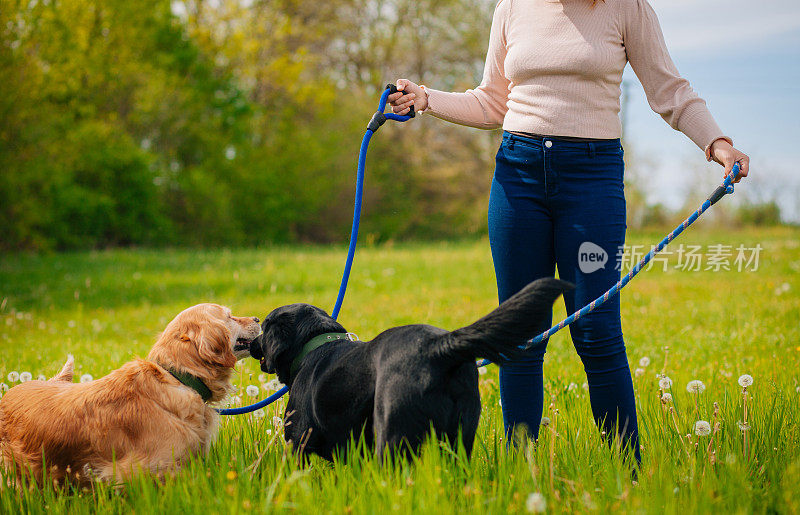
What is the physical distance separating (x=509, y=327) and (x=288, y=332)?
1.34m

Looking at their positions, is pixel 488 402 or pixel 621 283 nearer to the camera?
pixel 621 283

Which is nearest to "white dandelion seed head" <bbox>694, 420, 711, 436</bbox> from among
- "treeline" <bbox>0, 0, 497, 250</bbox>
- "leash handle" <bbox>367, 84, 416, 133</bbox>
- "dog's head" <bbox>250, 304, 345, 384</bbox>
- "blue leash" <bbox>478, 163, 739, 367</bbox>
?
"blue leash" <bbox>478, 163, 739, 367</bbox>

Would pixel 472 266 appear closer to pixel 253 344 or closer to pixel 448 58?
pixel 253 344

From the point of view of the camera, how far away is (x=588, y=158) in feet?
9.86

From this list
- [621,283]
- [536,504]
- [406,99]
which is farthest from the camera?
[406,99]

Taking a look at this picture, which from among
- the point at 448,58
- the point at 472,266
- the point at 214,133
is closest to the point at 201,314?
the point at 472,266

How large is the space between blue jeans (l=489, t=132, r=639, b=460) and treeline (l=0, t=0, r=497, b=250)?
12.2m

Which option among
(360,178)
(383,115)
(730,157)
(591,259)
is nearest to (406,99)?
(383,115)

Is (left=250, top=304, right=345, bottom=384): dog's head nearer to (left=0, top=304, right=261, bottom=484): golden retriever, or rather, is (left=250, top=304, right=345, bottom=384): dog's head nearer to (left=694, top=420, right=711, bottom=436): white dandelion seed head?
(left=0, top=304, right=261, bottom=484): golden retriever

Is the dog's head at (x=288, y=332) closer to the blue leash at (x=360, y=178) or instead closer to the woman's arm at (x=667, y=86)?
the blue leash at (x=360, y=178)

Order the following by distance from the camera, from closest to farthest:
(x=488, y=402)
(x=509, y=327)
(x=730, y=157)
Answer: (x=509, y=327)
(x=730, y=157)
(x=488, y=402)

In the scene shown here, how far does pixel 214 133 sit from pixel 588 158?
68.6 feet

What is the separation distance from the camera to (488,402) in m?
4.16

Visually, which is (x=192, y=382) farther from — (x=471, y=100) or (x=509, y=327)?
(x=471, y=100)
